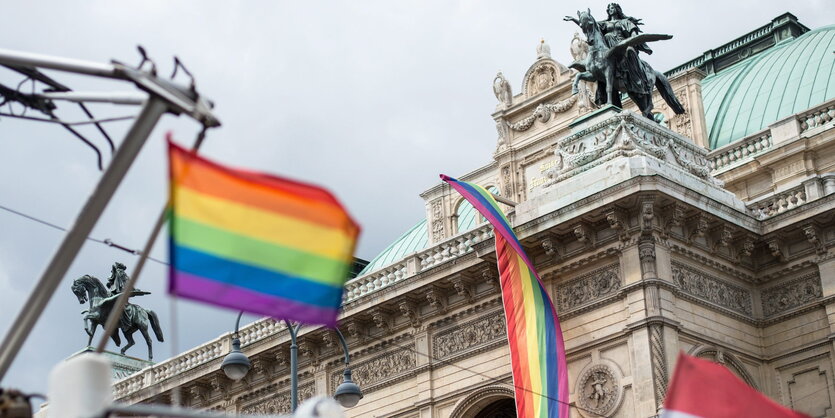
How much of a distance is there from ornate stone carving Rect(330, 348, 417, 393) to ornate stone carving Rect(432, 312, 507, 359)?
879 millimetres

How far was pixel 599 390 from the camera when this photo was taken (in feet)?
101

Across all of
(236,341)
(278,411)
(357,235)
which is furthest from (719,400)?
(278,411)

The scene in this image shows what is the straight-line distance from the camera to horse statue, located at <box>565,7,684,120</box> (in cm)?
3391

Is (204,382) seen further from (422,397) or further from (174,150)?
(174,150)

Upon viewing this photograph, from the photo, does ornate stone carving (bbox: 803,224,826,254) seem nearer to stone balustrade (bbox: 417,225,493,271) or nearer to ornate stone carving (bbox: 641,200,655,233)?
ornate stone carving (bbox: 641,200,655,233)

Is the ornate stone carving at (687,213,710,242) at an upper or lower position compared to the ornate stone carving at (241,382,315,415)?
upper

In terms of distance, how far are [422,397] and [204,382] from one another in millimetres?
8361

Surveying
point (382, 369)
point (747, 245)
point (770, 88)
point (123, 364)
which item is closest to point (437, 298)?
point (382, 369)

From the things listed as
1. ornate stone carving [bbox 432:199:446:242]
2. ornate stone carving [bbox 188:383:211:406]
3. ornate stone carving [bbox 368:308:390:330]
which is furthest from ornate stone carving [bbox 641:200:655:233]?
ornate stone carving [bbox 432:199:446:242]

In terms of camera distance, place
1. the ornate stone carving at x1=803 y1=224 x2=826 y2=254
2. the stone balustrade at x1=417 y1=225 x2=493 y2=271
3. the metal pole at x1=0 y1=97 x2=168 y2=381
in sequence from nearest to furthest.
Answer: the metal pole at x1=0 y1=97 x2=168 y2=381
the ornate stone carving at x1=803 y1=224 x2=826 y2=254
the stone balustrade at x1=417 y1=225 x2=493 y2=271

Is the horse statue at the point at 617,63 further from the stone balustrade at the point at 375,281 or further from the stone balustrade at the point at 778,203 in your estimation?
the stone balustrade at the point at 375,281

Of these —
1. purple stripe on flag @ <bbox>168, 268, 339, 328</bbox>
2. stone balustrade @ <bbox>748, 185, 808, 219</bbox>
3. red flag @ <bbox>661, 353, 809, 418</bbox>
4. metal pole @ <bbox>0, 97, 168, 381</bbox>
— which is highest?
stone balustrade @ <bbox>748, 185, 808, 219</bbox>

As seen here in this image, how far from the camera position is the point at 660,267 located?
1208 inches

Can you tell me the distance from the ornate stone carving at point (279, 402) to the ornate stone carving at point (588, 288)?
839 centimetres
